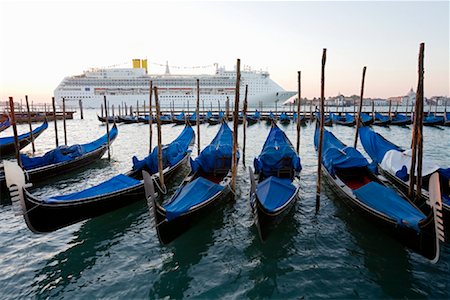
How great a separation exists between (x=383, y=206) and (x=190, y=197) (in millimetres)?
3279

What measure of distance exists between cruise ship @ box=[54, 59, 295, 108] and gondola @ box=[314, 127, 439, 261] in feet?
145

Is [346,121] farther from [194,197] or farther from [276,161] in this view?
[194,197]

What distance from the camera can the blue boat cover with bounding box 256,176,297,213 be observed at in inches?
195

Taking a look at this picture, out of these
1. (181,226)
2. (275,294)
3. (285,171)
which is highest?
(285,171)

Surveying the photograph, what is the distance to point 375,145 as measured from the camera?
9.14 metres

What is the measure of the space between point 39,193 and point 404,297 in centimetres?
812

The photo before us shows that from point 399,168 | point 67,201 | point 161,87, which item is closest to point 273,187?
point 67,201

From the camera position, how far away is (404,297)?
11.7ft

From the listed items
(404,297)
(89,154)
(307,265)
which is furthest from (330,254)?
(89,154)

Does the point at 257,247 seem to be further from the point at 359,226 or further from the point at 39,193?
the point at 39,193

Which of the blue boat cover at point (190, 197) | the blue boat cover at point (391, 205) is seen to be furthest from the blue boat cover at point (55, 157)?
the blue boat cover at point (391, 205)

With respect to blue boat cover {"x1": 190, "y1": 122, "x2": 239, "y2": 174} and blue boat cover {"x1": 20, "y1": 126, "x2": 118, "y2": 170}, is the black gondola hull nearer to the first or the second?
blue boat cover {"x1": 190, "y1": 122, "x2": 239, "y2": 174}

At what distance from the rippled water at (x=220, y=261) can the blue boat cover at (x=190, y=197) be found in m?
0.64

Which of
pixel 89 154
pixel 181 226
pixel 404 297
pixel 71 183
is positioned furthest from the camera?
pixel 89 154
